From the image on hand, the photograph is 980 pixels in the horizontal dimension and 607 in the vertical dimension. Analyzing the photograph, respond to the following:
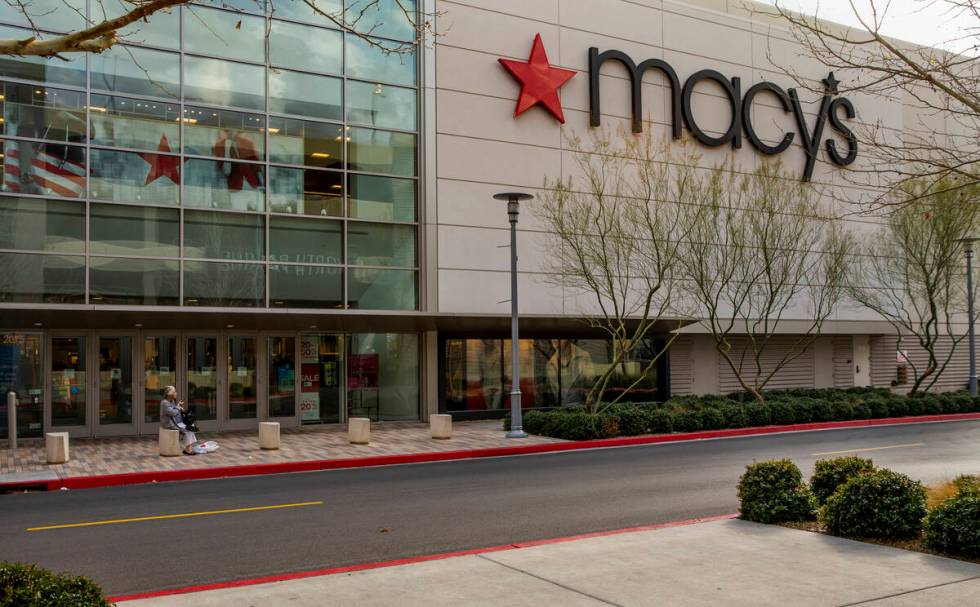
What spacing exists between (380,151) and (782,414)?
46.1ft

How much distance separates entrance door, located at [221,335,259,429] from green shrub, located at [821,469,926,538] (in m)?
17.1

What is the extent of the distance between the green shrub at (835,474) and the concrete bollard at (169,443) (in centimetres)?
1267

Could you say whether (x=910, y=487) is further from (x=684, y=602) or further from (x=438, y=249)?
(x=438, y=249)

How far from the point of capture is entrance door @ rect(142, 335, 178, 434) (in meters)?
21.5

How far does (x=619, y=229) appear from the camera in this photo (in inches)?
899

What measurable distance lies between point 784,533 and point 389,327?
16366 mm

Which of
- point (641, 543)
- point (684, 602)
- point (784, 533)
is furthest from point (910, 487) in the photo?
point (684, 602)

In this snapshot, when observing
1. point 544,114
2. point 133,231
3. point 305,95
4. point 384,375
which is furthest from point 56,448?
point 544,114

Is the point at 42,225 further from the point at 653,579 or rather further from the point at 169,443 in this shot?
the point at 653,579

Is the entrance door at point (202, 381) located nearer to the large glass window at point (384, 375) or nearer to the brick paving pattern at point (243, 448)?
the brick paving pattern at point (243, 448)

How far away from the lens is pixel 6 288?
1869 centimetres

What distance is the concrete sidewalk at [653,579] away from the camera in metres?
6.62

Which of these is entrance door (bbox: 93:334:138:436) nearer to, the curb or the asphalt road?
the curb

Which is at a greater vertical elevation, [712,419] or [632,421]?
[632,421]
